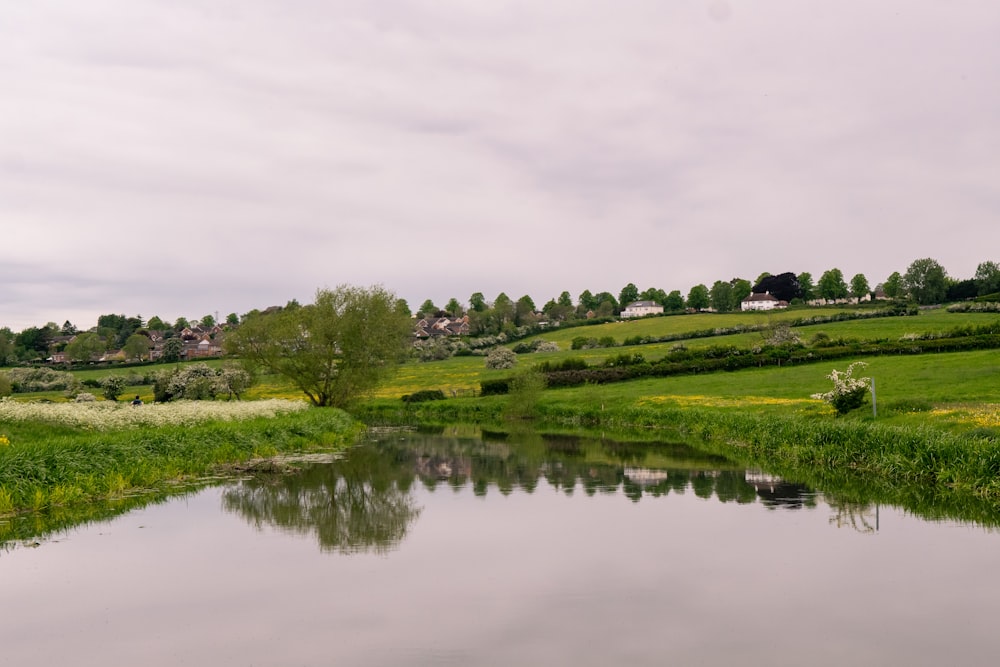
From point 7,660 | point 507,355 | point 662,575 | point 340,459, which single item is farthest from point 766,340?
point 7,660

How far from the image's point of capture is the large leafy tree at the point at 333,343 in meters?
66.6

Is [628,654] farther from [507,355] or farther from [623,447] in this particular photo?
[507,355]

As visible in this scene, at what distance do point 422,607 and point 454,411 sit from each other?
199 feet

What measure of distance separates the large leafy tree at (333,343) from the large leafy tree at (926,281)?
121170mm

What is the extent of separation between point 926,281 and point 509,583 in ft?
521

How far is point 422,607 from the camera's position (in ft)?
44.1

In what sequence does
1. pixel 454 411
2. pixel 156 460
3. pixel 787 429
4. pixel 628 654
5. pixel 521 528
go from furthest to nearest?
1. pixel 454 411
2. pixel 787 429
3. pixel 156 460
4. pixel 521 528
5. pixel 628 654

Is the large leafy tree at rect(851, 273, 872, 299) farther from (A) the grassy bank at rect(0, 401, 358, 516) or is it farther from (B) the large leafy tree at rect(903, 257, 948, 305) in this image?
(A) the grassy bank at rect(0, 401, 358, 516)

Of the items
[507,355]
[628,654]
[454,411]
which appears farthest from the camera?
[507,355]

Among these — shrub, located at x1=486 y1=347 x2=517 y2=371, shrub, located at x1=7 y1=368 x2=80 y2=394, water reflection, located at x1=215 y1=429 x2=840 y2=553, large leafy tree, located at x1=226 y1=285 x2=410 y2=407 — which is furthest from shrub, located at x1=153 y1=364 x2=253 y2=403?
water reflection, located at x1=215 y1=429 x2=840 y2=553

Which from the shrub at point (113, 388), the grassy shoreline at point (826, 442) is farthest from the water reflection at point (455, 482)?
the shrub at point (113, 388)

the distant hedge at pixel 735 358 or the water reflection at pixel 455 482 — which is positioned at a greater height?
the distant hedge at pixel 735 358

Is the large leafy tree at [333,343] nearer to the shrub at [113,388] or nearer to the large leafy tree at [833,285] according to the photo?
the shrub at [113,388]

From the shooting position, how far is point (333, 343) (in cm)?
6656
